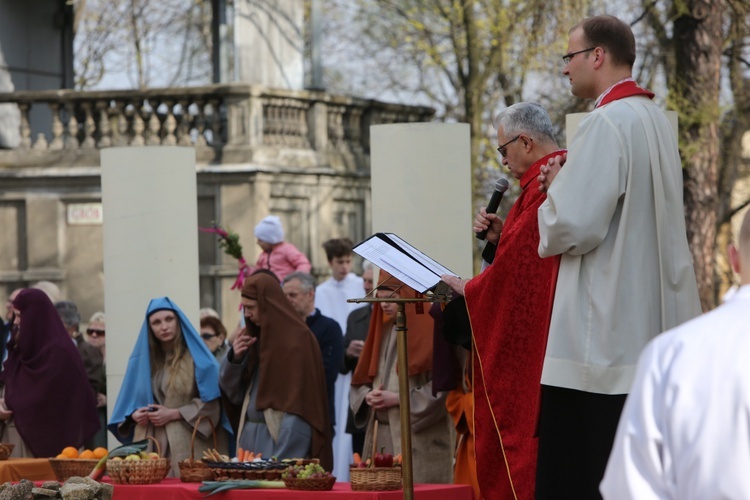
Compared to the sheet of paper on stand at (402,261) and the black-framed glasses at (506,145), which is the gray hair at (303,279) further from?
the black-framed glasses at (506,145)

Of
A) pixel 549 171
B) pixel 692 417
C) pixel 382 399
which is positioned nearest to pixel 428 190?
pixel 382 399

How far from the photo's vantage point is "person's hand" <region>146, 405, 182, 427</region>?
29.3ft

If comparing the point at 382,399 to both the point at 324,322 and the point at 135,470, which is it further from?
the point at 324,322

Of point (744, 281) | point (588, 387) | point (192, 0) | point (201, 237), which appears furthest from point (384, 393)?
point (192, 0)

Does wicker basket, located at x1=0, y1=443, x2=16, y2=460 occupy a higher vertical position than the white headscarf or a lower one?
lower

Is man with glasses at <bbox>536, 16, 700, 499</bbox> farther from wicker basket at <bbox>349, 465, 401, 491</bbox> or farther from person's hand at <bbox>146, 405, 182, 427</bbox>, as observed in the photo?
person's hand at <bbox>146, 405, 182, 427</bbox>

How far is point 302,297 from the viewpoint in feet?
34.6

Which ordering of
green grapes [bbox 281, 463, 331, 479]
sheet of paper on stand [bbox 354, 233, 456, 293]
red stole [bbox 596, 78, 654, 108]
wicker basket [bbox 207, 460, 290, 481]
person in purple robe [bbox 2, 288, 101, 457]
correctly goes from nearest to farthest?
red stole [bbox 596, 78, 654, 108], sheet of paper on stand [bbox 354, 233, 456, 293], green grapes [bbox 281, 463, 331, 479], wicker basket [bbox 207, 460, 290, 481], person in purple robe [bbox 2, 288, 101, 457]

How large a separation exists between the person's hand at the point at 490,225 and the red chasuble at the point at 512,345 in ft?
0.29

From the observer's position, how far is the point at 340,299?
1288 centimetres

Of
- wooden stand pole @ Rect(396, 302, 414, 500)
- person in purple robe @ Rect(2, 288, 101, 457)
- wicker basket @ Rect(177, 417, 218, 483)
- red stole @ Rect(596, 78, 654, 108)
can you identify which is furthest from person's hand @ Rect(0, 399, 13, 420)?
red stole @ Rect(596, 78, 654, 108)

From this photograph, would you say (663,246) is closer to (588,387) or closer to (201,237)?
(588,387)

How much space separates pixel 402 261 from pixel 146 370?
3.04 m

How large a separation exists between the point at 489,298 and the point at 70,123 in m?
12.8
